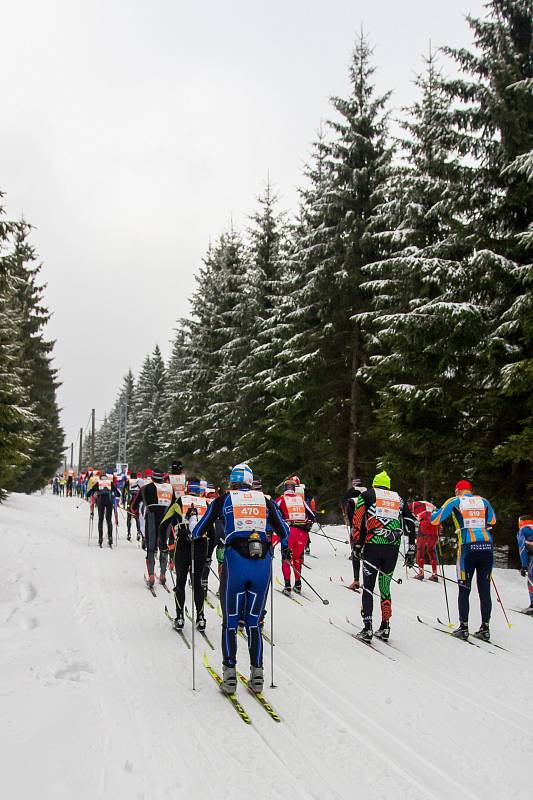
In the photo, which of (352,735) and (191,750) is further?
(352,735)

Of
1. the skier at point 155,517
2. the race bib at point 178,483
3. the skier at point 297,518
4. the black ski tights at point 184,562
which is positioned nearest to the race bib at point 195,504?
the skier at point 155,517

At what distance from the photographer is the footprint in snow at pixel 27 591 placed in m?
11.0

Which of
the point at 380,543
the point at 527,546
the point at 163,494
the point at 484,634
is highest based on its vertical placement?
the point at 163,494

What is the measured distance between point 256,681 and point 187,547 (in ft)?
12.3

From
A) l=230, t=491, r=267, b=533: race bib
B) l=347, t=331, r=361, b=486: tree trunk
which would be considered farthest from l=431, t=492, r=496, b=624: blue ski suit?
l=347, t=331, r=361, b=486: tree trunk

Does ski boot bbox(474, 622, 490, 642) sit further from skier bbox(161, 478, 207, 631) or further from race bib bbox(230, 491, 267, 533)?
race bib bbox(230, 491, 267, 533)

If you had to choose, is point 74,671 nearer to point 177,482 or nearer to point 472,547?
point 472,547

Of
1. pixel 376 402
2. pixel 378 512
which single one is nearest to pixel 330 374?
pixel 376 402

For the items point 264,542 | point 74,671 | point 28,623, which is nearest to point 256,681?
point 264,542

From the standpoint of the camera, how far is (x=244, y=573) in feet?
22.2

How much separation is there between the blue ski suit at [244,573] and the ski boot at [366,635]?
2.68 m

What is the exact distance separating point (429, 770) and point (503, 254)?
1323 centimetres

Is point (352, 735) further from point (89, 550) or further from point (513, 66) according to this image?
point (513, 66)

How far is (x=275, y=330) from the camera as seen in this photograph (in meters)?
26.4
